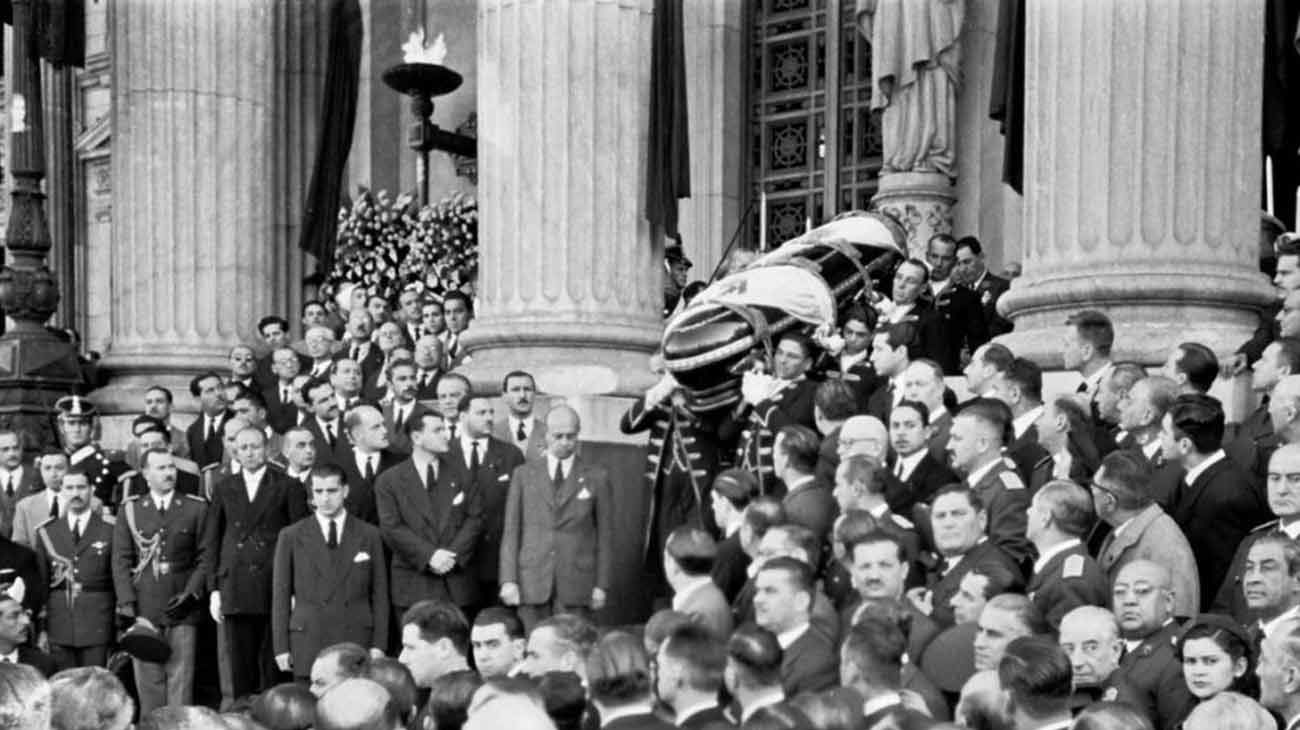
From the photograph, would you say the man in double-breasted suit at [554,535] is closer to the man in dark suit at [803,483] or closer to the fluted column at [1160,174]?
the man in dark suit at [803,483]

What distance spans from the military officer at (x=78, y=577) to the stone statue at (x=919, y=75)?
25.9 feet

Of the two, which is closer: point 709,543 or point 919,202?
point 709,543

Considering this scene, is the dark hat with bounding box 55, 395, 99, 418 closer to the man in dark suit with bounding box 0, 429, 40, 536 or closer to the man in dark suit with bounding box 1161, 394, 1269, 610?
the man in dark suit with bounding box 0, 429, 40, 536

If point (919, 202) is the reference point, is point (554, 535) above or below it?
below

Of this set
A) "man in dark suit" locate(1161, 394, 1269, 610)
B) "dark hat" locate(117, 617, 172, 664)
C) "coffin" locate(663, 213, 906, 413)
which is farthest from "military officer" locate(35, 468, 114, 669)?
"man in dark suit" locate(1161, 394, 1269, 610)

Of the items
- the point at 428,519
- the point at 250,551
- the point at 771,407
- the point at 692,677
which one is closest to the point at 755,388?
the point at 771,407

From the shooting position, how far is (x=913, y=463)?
10.1 metres

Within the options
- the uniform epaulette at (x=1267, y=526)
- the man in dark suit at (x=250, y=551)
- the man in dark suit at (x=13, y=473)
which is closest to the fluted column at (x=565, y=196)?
the man in dark suit at (x=250, y=551)

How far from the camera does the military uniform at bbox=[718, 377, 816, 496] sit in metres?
11.2

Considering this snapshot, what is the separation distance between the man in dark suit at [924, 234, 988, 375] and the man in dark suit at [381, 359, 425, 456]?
3.22 m

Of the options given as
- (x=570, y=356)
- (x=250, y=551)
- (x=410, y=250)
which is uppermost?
(x=410, y=250)

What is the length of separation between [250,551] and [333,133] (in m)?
7.00

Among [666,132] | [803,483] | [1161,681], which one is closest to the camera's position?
[1161,681]

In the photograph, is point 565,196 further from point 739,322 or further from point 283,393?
point 283,393
